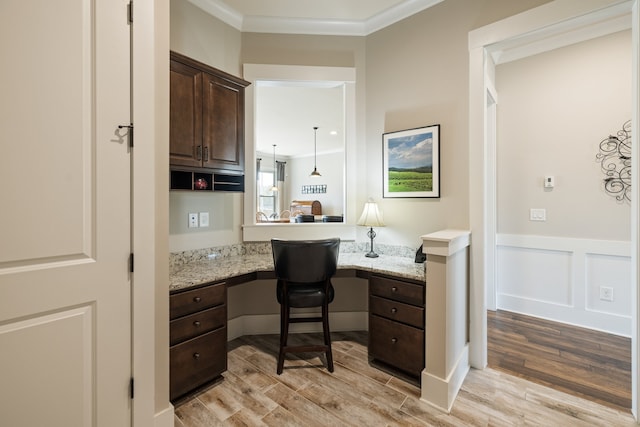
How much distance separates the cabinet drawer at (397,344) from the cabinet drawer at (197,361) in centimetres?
110

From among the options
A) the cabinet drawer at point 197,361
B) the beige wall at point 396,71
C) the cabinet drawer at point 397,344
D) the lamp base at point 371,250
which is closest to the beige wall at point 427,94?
the beige wall at point 396,71

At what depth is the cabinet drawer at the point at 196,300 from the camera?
1.74 m

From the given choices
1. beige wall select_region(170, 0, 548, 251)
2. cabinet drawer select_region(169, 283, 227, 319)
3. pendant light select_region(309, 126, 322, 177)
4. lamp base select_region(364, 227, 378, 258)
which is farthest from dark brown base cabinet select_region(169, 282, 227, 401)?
pendant light select_region(309, 126, 322, 177)

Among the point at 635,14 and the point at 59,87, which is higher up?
the point at 635,14

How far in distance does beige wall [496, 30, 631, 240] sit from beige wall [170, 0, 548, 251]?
1.33 m

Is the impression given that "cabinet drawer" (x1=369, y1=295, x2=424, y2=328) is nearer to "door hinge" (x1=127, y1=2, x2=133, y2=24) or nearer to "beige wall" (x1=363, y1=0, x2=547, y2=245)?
"beige wall" (x1=363, y1=0, x2=547, y2=245)

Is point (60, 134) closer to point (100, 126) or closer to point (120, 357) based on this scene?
point (100, 126)

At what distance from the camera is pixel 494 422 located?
5.46ft

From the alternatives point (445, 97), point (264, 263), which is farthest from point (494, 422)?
point (445, 97)

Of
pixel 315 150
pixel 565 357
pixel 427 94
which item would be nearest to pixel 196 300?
pixel 427 94

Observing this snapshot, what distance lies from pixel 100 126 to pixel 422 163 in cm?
224

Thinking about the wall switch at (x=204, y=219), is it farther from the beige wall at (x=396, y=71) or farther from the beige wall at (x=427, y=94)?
the beige wall at (x=427, y=94)

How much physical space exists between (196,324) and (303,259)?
0.80 meters

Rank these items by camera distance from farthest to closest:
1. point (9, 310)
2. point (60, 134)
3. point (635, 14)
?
1. point (635, 14)
2. point (60, 134)
3. point (9, 310)
